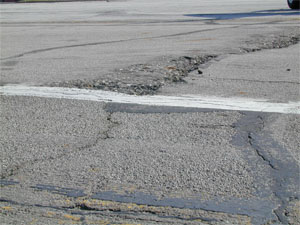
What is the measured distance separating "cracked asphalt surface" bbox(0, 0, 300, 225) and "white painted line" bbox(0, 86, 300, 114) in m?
0.16

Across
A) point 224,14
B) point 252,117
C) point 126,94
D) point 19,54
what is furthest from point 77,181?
point 224,14

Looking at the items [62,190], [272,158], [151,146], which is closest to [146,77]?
[151,146]

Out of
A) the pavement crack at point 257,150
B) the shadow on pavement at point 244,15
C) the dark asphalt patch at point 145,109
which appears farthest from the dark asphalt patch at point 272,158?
the shadow on pavement at point 244,15

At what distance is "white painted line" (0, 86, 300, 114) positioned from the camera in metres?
4.88

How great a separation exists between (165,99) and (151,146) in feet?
4.80

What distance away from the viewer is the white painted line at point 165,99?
4.88 m

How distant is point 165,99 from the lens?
525cm

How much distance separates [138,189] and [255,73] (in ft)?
12.9

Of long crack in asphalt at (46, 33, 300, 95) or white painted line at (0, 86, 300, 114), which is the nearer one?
white painted line at (0, 86, 300, 114)

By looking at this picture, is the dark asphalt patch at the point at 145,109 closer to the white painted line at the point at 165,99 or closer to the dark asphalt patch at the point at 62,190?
the white painted line at the point at 165,99

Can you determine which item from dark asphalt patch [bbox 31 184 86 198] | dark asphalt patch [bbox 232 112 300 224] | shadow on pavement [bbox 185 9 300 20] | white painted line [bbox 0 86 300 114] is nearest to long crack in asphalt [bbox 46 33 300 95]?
white painted line [bbox 0 86 300 114]

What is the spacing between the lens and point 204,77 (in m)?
6.39

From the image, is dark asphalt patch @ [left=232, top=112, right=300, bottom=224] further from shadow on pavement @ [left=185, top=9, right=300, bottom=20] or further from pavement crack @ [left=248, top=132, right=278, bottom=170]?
shadow on pavement @ [left=185, top=9, right=300, bottom=20]

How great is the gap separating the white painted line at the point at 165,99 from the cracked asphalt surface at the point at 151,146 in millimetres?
164
